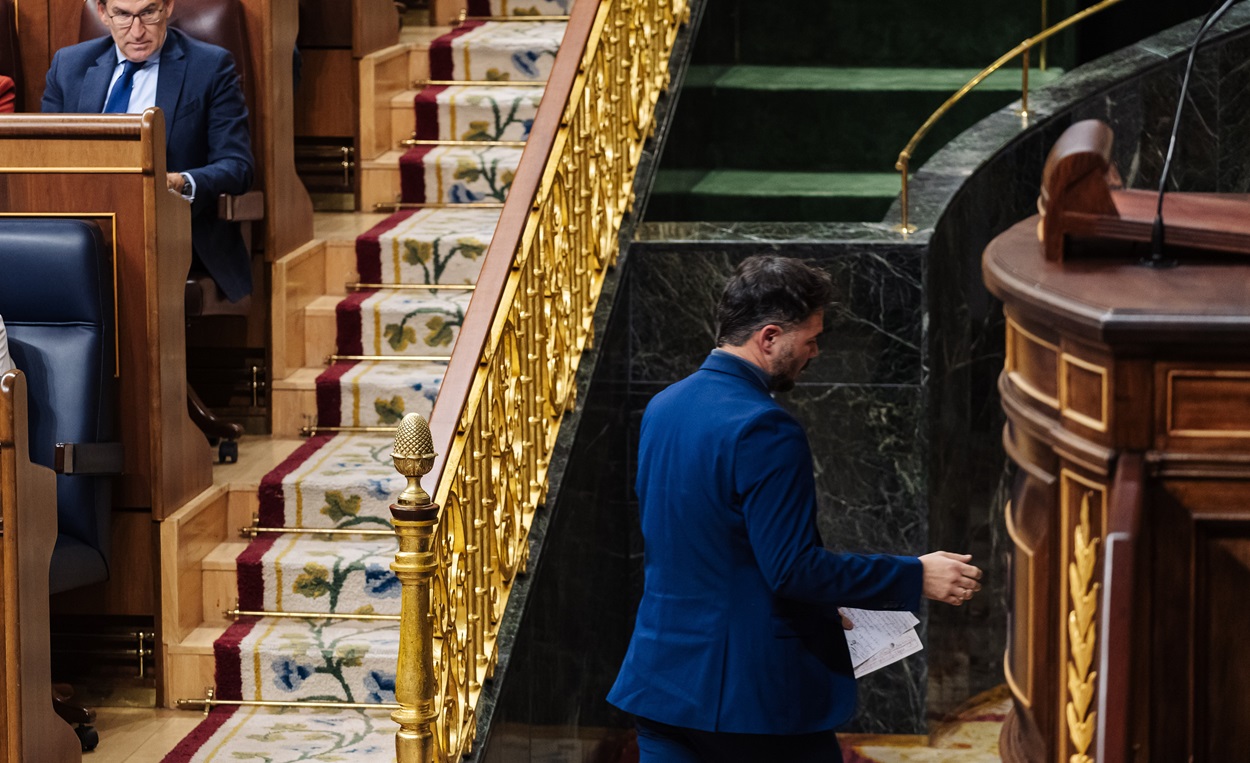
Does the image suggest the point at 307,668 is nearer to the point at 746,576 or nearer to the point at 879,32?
the point at 746,576

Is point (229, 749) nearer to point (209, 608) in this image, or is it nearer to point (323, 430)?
point (209, 608)

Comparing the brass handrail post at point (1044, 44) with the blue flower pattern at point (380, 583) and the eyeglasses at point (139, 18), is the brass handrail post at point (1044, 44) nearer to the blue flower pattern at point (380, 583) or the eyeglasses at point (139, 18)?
the eyeglasses at point (139, 18)

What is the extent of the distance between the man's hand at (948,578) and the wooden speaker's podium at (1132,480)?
34 cm

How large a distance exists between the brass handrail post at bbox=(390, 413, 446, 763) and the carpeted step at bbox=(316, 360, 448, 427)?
1.60 metres

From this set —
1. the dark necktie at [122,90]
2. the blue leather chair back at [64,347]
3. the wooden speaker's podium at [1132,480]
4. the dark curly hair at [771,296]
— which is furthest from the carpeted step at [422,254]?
the wooden speaker's podium at [1132,480]

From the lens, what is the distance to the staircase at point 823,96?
6.29 m

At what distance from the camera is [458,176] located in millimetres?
5492

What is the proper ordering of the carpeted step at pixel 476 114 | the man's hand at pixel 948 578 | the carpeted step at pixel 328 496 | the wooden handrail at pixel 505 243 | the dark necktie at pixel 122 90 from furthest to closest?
the carpeted step at pixel 476 114, the dark necktie at pixel 122 90, the carpeted step at pixel 328 496, the wooden handrail at pixel 505 243, the man's hand at pixel 948 578

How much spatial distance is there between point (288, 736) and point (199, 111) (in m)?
1.71

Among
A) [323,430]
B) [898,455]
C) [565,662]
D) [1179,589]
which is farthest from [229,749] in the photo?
[1179,589]

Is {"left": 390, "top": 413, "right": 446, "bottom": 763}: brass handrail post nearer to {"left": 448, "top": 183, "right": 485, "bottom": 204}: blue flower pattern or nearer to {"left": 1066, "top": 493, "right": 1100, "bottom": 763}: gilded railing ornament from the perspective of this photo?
{"left": 1066, "top": 493, "right": 1100, "bottom": 763}: gilded railing ornament

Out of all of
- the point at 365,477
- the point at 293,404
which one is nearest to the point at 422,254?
the point at 293,404

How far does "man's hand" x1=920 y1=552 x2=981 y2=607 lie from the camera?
105 inches

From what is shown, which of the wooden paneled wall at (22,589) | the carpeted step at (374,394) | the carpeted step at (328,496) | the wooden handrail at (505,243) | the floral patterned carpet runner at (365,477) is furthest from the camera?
the carpeted step at (374,394)
